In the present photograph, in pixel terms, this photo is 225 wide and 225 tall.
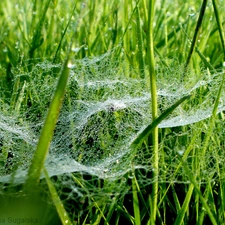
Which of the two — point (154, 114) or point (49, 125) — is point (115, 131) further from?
point (49, 125)

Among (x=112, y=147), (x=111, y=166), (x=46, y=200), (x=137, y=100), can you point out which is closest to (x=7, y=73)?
(x=137, y=100)

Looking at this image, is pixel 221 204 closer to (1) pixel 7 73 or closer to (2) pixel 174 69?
(2) pixel 174 69

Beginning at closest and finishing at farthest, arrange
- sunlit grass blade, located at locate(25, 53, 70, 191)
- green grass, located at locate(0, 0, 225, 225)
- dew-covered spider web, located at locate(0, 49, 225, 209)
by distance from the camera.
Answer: sunlit grass blade, located at locate(25, 53, 70, 191) < green grass, located at locate(0, 0, 225, 225) < dew-covered spider web, located at locate(0, 49, 225, 209)

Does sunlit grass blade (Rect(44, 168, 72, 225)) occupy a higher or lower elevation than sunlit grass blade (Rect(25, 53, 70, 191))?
lower

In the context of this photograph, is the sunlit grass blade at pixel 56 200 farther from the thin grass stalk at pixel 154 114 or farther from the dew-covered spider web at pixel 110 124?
the thin grass stalk at pixel 154 114

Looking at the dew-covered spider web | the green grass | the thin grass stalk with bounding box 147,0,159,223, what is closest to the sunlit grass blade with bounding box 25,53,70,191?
the green grass

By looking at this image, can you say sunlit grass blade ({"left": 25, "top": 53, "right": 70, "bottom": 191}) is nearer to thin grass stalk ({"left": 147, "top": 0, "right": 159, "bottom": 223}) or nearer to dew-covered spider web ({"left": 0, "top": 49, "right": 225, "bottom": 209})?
dew-covered spider web ({"left": 0, "top": 49, "right": 225, "bottom": 209})

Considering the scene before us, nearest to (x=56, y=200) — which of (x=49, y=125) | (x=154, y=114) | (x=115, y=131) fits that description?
(x=49, y=125)
